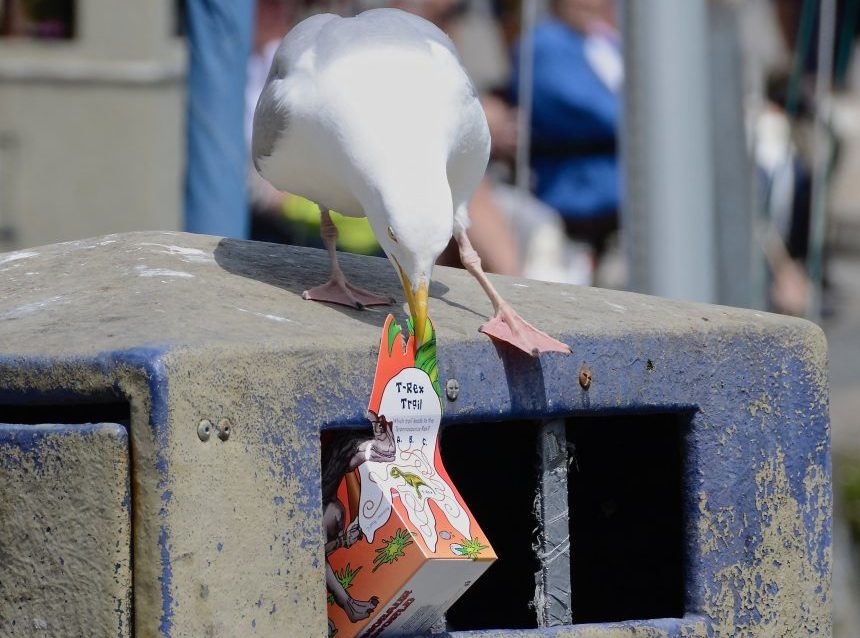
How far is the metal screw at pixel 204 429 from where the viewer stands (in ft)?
7.91

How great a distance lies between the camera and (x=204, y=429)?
242 cm

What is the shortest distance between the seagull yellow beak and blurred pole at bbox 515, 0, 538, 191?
3918 millimetres

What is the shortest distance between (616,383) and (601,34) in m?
5.14

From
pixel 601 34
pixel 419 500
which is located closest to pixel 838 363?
pixel 601 34

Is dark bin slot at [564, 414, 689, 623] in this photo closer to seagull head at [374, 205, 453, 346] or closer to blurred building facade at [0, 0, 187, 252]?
seagull head at [374, 205, 453, 346]

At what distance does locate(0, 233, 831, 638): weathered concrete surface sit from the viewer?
7.89 ft

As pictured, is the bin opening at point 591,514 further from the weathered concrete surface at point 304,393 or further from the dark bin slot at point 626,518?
the weathered concrete surface at point 304,393

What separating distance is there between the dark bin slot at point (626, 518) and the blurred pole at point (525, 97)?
3509 mm

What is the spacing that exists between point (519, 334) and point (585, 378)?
0.16 meters

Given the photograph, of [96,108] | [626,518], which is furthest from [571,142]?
[626,518]

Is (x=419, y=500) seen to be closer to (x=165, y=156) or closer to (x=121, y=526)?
(x=121, y=526)

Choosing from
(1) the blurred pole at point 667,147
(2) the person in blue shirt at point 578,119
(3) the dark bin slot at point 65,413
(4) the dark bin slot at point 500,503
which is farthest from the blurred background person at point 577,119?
(3) the dark bin slot at point 65,413

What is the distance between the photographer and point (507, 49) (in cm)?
891

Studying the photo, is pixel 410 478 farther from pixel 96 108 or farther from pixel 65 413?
pixel 96 108
